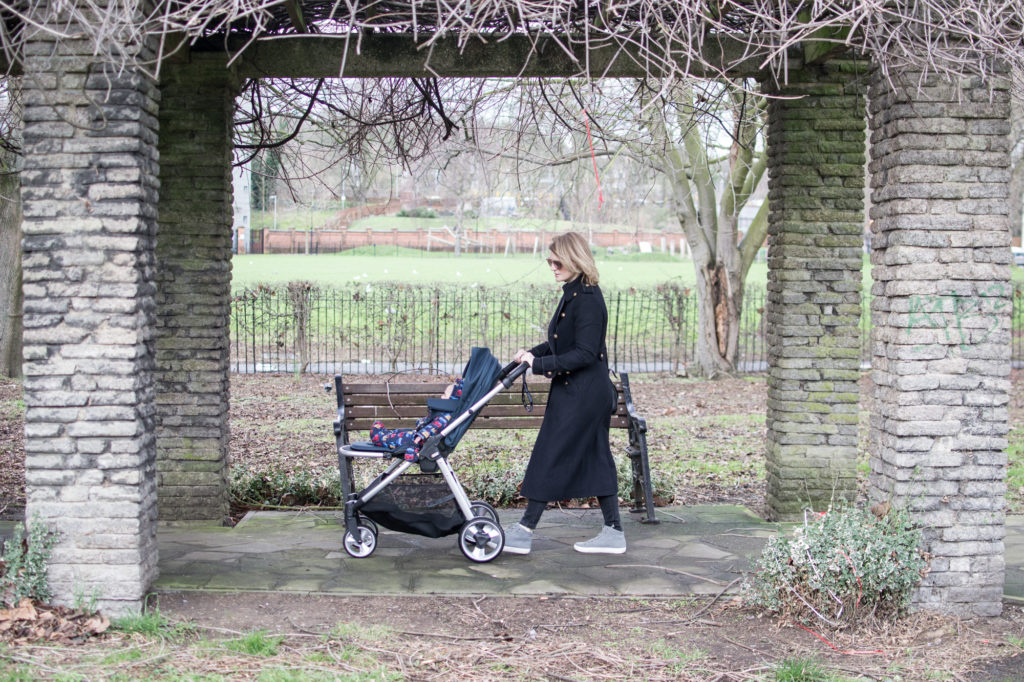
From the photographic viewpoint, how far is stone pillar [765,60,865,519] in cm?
693

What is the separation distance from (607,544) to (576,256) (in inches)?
75.0

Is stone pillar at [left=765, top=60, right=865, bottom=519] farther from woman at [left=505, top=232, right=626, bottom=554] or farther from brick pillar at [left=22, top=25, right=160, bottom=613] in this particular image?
Result: brick pillar at [left=22, top=25, right=160, bottom=613]

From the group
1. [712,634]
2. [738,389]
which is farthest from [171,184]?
[738,389]

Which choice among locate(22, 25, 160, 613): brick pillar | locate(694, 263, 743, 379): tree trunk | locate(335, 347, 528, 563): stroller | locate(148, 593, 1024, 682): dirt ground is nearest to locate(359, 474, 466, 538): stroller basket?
locate(335, 347, 528, 563): stroller

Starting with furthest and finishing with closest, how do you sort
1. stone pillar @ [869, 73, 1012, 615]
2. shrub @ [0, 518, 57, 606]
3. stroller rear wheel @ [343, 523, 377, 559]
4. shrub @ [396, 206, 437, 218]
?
1. shrub @ [396, 206, 437, 218]
2. stroller rear wheel @ [343, 523, 377, 559]
3. stone pillar @ [869, 73, 1012, 615]
4. shrub @ [0, 518, 57, 606]

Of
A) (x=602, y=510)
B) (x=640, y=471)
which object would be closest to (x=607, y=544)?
(x=602, y=510)

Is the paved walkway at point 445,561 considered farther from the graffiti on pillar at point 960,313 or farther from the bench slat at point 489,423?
the graffiti on pillar at point 960,313

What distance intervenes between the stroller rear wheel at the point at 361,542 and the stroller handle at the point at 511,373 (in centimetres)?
132

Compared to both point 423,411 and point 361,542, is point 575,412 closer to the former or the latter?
point 361,542

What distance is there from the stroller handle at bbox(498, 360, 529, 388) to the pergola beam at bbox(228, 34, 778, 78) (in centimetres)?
209

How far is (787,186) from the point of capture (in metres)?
7.00

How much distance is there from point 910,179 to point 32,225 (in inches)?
180

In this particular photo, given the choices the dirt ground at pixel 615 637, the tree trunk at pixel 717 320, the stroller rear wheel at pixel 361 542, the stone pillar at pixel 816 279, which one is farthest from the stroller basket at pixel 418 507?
the tree trunk at pixel 717 320

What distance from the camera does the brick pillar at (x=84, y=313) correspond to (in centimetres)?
478
